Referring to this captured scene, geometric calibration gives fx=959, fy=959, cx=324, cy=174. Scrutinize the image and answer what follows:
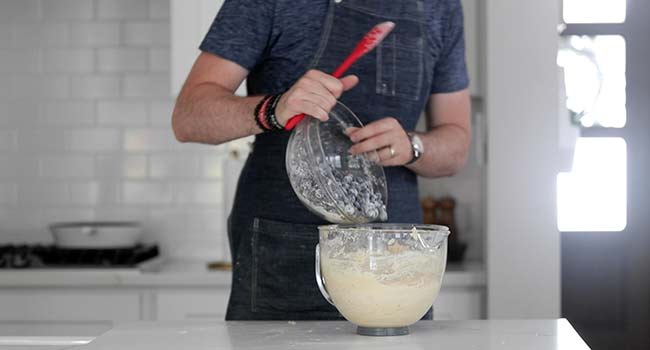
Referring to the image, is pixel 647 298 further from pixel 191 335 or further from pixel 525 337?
pixel 191 335

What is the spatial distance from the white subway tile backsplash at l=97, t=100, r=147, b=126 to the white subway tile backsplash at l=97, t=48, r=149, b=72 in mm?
113

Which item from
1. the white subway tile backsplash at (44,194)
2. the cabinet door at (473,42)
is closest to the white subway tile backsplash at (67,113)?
the white subway tile backsplash at (44,194)

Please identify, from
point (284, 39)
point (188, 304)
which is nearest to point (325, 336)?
point (284, 39)

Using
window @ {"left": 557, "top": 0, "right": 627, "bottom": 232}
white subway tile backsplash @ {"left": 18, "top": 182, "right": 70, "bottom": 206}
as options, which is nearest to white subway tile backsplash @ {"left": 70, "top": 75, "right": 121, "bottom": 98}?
white subway tile backsplash @ {"left": 18, "top": 182, "right": 70, "bottom": 206}

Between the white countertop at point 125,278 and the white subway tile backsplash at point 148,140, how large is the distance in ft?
2.09

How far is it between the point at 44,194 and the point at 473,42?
153 cm

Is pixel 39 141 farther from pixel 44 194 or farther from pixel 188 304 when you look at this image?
pixel 188 304

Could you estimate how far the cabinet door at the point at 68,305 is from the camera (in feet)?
9.00

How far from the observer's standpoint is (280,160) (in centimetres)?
177

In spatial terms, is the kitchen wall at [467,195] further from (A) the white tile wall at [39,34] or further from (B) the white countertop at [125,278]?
(A) the white tile wall at [39,34]

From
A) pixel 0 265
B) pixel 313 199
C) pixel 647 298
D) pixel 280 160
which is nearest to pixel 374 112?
pixel 280 160

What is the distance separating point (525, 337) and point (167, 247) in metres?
2.09

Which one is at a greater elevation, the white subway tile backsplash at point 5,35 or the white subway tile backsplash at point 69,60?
the white subway tile backsplash at point 5,35

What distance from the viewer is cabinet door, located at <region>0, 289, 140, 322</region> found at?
274 centimetres
